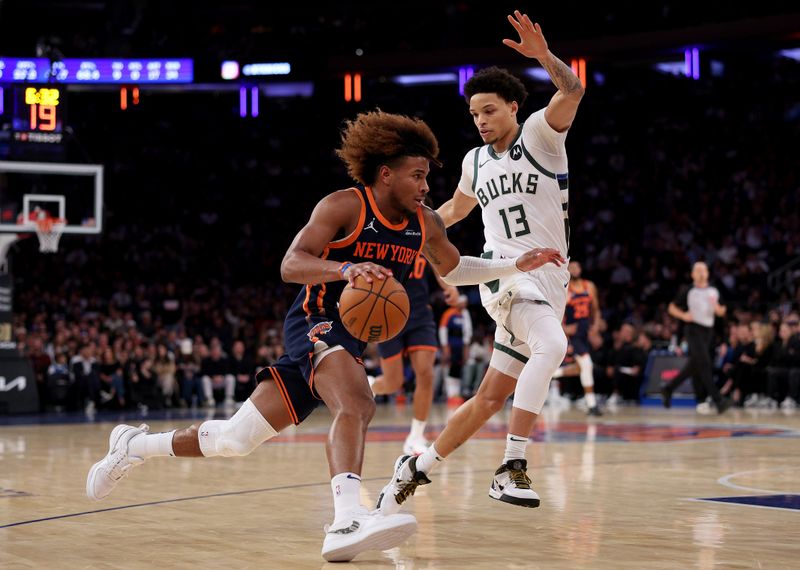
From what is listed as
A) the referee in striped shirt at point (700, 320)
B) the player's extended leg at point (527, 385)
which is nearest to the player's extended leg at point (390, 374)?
the player's extended leg at point (527, 385)

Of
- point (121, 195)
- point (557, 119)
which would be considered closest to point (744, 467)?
point (557, 119)

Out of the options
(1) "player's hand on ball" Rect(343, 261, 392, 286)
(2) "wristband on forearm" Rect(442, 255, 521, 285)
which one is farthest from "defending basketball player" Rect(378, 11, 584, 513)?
(1) "player's hand on ball" Rect(343, 261, 392, 286)

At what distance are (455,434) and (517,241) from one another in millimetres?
1130

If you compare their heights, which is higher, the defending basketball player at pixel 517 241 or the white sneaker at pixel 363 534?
the defending basketball player at pixel 517 241

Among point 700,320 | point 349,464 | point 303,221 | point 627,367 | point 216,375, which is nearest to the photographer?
point 349,464

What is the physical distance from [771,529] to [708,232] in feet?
68.2

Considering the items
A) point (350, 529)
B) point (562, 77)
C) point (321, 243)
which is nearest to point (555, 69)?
point (562, 77)

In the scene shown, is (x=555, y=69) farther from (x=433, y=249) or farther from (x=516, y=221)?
(x=433, y=249)

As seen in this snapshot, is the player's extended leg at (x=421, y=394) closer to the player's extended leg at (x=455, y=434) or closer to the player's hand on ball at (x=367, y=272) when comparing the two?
the player's extended leg at (x=455, y=434)

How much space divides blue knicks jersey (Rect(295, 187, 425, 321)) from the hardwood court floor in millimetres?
1075

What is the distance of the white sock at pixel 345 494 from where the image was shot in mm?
4418

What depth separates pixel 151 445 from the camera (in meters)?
5.34

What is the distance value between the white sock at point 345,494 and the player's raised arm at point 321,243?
819 mm

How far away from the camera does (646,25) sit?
2331 cm
